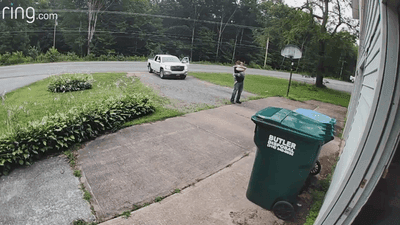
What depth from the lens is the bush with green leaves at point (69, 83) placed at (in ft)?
34.2

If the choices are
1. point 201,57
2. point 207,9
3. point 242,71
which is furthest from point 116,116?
point 207,9

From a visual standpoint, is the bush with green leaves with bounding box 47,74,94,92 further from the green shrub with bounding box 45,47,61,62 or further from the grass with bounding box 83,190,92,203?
the green shrub with bounding box 45,47,61,62

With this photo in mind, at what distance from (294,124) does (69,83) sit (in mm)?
10435

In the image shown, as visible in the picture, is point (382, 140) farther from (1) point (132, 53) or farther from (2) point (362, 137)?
(1) point (132, 53)

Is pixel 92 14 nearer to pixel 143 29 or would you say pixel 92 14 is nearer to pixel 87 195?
pixel 143 29

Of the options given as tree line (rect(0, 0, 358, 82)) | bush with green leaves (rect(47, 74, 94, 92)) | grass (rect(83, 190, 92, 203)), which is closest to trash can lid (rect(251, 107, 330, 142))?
grass (rect(83, 190, 92, 203))

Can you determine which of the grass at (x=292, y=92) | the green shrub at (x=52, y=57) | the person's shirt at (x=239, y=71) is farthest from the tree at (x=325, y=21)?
the green shrub at (x=52, y=57)

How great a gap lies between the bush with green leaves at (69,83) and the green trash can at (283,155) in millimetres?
9613

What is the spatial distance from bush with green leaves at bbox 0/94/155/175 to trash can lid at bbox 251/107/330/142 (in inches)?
160

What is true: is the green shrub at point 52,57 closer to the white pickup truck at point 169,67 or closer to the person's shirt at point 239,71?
the white pickup truck at point 169,67

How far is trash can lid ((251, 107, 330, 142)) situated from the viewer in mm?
2967

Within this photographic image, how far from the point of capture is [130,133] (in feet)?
19.7

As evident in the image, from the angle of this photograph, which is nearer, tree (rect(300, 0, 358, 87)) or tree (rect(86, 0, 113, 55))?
tree (rect(300, 0, 358, 87))

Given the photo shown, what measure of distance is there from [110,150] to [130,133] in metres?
0.97
